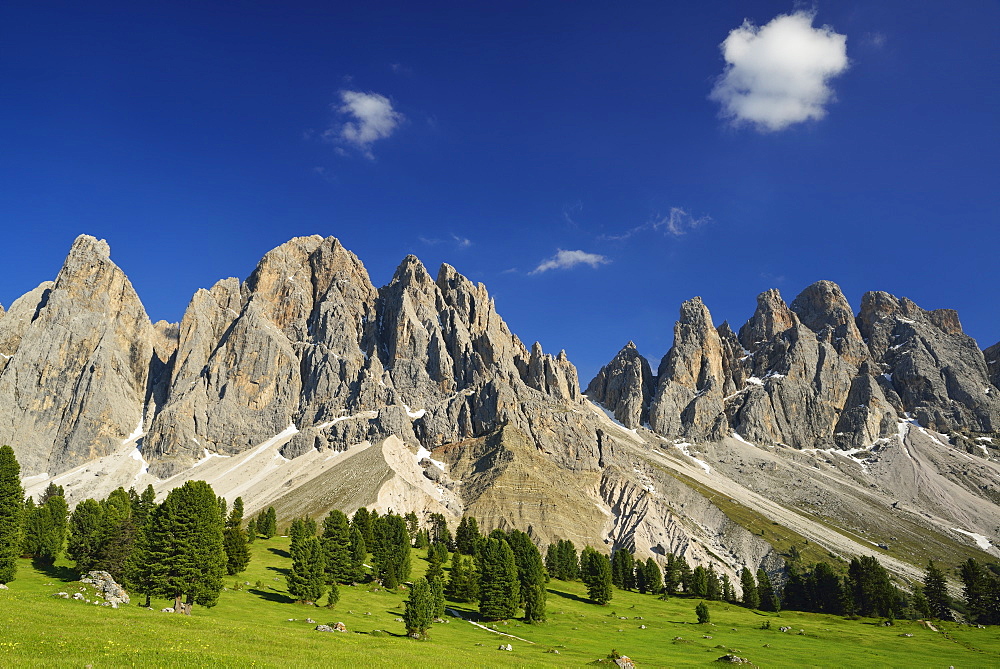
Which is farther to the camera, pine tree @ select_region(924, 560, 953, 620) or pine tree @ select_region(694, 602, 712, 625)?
pine tree @ select_region(924, 560, 953, 620)

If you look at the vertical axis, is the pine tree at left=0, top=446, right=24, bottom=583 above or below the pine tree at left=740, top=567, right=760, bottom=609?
above

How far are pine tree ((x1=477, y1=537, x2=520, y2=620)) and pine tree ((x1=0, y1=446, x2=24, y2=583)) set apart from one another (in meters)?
46.2

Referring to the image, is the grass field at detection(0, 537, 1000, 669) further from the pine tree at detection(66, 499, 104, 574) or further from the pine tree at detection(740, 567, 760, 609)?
the pine tree at detection(740, 567, 760, 609)

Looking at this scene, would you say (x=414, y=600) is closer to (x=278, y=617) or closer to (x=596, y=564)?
(x=278, y=617)

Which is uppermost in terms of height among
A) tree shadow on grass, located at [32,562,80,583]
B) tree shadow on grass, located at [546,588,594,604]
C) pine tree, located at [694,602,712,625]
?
tree shadow on grass, located at [32,562,80,583]

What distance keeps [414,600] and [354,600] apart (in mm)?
23704

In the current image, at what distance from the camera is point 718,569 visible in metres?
170

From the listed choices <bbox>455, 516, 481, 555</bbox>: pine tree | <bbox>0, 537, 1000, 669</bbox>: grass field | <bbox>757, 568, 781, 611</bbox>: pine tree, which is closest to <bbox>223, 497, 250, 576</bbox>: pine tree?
<bbox>0, 537, 1000, 669</bbox>: grass field

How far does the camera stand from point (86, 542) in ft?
204

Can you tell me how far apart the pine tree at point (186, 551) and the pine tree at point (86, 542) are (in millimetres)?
15980

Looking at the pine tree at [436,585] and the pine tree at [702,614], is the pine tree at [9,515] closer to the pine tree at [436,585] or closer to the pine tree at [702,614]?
the pine tree at [436,585]

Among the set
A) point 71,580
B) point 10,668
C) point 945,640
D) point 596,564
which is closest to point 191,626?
point 10,668

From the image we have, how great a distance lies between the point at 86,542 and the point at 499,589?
4565 cm

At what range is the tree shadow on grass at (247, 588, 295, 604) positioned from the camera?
61.4 metres
